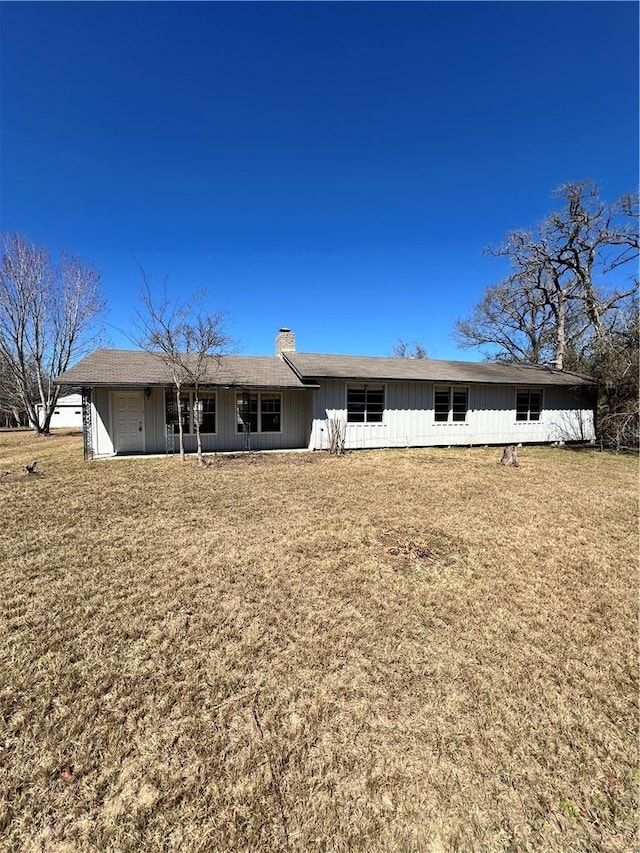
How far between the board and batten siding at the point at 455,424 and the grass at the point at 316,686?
8.04 meters

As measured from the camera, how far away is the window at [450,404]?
14633mm

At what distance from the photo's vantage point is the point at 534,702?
2381mm

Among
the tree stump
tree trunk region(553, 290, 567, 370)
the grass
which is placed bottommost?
the grass

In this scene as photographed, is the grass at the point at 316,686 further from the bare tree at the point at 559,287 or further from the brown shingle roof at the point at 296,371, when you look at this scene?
the bare tree at the point at 559,287

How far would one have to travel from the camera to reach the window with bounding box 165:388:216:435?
1224 centimetres

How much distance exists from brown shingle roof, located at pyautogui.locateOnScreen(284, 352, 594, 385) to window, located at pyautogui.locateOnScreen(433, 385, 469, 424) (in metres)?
0.57

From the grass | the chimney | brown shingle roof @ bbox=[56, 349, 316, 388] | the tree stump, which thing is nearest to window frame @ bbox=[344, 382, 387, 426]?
brown shingle roof @ bbox=[56, 349, 316, 388]

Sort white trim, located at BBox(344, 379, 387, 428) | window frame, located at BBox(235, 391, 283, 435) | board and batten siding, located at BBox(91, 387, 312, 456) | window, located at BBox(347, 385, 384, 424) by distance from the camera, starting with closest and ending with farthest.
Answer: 1. board and batten siding, located at BBox(91, 387, 312, 456)
2. window frame, located at BBox(235, 391, 283, 435)
3. white trim, located at BBox(344, 379, 387, 428)
4. window, located at BBox(347, 385, 384, 424)

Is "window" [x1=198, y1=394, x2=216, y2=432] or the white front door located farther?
"window" [x1=198, y1=394, x2=216, y2=432]

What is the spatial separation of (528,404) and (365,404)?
7549 millimetres

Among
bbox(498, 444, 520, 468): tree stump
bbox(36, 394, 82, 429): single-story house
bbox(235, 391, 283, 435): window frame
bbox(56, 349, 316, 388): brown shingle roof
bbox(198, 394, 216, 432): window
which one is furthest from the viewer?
bbox(36, 394, 82, 429): single-story house

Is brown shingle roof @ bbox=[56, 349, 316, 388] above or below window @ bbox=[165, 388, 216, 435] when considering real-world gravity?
above

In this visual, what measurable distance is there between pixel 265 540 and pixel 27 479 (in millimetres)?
6581

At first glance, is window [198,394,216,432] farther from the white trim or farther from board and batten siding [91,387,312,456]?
the white trim
